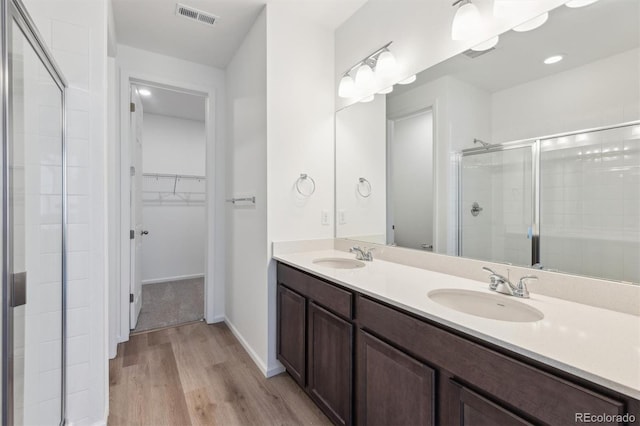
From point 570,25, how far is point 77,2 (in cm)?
227

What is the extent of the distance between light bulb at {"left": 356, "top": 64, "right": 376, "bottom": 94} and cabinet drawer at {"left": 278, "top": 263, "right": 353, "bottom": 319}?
53.7 inches

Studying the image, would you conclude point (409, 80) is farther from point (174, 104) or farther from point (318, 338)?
point (174, 104)

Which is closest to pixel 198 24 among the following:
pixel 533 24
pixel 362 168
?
pixel 362 168

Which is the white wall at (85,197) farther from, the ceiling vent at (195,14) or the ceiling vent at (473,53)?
the ceiling vent at (473,53)

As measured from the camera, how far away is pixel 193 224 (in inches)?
186

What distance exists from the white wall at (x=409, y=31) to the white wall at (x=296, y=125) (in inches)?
6.7

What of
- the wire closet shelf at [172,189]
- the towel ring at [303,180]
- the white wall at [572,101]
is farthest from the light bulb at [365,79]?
the wire closet shelf at [172,189]

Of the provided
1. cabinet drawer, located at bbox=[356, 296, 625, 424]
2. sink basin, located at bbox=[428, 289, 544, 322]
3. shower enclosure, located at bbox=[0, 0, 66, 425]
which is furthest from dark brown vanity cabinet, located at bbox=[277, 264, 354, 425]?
shower enclosure, located at bbox=[0, 0, 66, 425]

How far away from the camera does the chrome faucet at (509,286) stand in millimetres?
1160

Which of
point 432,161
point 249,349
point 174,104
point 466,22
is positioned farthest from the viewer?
point 174,104

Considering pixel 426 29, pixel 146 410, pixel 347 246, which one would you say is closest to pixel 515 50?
pixel 426 29

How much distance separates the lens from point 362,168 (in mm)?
2275

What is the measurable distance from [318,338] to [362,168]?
4.15 ft

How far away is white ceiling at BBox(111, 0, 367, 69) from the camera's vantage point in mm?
2088
